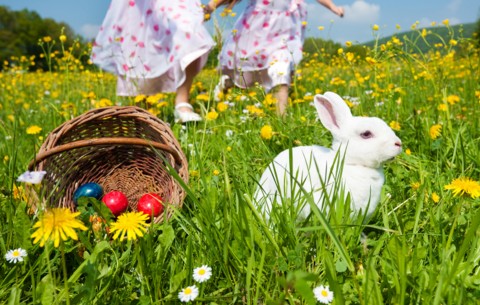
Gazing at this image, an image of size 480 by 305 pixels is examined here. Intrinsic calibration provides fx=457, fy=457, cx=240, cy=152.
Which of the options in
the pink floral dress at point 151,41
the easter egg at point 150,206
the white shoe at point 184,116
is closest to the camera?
the easter egg at point 150,206

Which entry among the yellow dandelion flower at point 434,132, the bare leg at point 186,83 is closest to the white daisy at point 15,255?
the yellow dandelion flower at point 434,132

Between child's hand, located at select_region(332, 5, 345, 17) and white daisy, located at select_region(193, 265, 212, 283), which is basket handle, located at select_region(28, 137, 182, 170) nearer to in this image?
white daisy, located at select_region(193, 265, 212, 283)

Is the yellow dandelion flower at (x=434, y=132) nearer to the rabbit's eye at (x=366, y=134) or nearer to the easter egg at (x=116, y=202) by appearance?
the rabbit's eye at (x=366, y=134)

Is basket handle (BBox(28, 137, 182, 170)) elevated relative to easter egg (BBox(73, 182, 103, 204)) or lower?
elevated

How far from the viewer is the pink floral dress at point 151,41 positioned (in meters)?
3.21

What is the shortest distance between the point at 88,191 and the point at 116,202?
0.14m

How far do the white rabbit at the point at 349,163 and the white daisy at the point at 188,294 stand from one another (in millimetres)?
313

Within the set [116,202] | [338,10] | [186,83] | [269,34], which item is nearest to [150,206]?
[116,202]

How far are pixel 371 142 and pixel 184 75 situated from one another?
2166mm

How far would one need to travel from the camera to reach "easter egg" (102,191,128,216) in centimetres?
179

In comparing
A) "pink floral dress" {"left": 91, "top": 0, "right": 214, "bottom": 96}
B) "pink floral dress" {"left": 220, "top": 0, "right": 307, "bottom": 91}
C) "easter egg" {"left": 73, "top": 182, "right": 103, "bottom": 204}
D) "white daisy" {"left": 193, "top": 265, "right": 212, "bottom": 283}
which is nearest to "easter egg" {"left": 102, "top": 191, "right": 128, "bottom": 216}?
"easter egg" {"left": 73, "top": 182, "right": 103, "bottom": 204}

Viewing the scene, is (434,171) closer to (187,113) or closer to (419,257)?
(419,257)

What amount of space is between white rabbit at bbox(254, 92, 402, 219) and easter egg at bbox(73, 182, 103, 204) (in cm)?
81

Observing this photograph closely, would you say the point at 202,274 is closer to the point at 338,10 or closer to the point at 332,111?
the point at 332,111
